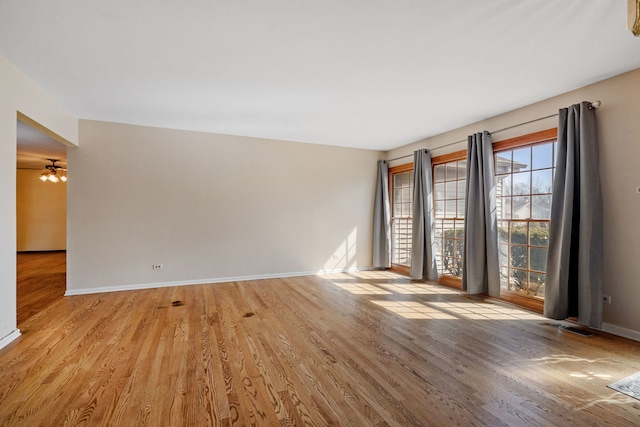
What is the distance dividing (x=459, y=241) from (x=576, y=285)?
185 cm

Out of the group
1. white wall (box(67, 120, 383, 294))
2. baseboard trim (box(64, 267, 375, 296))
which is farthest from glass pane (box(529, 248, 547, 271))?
baseboard trim (box(64, 267, 375, 296))

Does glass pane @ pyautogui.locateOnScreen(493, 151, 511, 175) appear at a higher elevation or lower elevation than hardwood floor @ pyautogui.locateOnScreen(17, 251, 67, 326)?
higher

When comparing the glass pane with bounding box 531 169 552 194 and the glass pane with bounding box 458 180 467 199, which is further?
the glass pane with bounding box 458 180 467 199

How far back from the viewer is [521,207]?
401 centimetres

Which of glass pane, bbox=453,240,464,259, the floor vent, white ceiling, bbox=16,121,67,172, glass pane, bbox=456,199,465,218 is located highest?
white ceiling, bbox=16,121,67,172

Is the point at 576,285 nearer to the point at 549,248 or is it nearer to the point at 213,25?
the point at 549,248

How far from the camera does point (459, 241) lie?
198 inches

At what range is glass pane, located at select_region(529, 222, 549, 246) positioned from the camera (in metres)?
3.74

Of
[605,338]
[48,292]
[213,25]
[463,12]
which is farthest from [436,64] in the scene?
[48,292]

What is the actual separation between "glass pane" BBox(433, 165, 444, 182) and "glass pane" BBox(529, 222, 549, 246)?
178cm

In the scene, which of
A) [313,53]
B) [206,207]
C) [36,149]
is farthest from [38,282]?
[313,53]

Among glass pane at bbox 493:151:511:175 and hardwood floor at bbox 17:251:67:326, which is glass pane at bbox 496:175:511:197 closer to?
glass pane at bbox 493:151:511:175

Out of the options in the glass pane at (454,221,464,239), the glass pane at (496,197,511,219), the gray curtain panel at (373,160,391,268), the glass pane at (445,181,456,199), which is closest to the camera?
the glass pane at (496,197,511,219)

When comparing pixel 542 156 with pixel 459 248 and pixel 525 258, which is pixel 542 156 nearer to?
pixel 525 258
